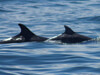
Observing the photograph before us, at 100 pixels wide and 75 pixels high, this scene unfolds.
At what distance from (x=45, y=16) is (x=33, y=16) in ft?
2.39

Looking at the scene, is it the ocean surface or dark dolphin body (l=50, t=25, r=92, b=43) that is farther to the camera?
dark dolphin body (l=50, t=25, r=92, b=43)

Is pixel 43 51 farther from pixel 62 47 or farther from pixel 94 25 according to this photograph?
pixel 94 25

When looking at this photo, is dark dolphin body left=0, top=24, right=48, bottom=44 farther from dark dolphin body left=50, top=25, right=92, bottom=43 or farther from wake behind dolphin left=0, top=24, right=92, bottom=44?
dark dolphin body left=50, top=25, right=92, bottom=43

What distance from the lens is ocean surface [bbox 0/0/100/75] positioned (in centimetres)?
1195

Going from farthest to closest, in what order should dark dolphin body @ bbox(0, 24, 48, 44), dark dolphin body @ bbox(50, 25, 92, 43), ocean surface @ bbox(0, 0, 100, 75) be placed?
dark dolphin body @ bbox(0, 24, 48, 44), dark dolphin body @ bbox(50, 25, 92, 43), ocean surface @ bbox(0, 0, 100, 75)

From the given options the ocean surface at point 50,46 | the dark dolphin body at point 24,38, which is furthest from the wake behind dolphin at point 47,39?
the ocean surface at point 50,46

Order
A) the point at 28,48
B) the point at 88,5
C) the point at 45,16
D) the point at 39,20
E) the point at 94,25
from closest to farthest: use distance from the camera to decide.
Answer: the point at 28,48
the point at 94,25
the point at 39,20
the point at 45,16
the point at 88,5

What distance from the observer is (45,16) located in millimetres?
24750

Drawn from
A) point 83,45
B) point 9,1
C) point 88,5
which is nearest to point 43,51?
point 83,45

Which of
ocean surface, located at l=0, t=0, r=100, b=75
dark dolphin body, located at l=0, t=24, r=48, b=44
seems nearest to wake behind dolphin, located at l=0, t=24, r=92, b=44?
dark dolphin body, located at l=0, t=24, r=48, b=44

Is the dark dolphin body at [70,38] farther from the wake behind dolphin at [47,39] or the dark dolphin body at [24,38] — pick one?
the dark dolphin body at [24,38]

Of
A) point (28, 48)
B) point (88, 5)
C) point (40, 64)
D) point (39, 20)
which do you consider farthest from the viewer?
point (88, 5)

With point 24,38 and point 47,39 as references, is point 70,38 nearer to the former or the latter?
point 47,39

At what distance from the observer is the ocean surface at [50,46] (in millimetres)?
11947
